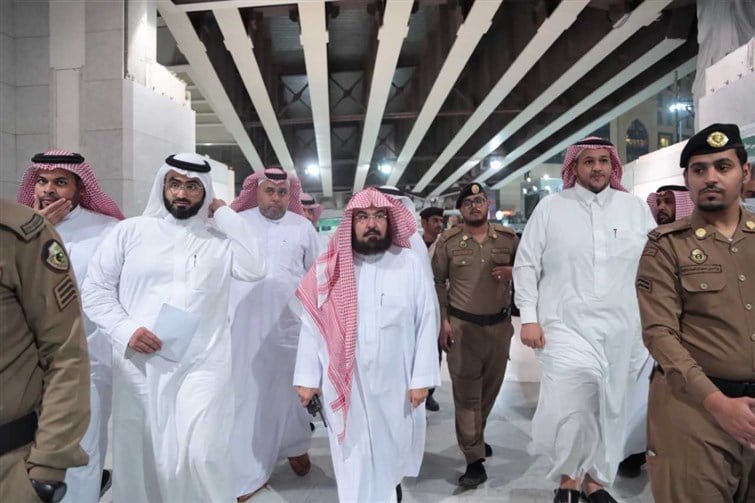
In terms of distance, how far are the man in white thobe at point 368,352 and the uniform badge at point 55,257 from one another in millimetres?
1173

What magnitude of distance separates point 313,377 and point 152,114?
10.2ft

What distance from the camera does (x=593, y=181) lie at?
2551mm

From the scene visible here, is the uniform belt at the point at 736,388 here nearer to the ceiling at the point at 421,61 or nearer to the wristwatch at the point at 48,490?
the wristwatch at the point at 48,490

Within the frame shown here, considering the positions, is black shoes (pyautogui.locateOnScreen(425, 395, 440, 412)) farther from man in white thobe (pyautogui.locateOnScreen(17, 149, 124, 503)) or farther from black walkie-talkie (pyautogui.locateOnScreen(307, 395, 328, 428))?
man in white thobe (pyautogui.locateOnScreen(17, 149, 124, 503))

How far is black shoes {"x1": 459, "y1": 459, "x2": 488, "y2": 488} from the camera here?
2840 millimetres

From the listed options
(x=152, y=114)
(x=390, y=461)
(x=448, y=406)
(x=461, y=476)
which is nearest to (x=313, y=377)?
(x=390, y=461)

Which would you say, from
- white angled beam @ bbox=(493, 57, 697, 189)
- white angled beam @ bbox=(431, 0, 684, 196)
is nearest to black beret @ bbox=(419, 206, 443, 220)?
white angled beam @ bbox=(431, 0, 684, 196)

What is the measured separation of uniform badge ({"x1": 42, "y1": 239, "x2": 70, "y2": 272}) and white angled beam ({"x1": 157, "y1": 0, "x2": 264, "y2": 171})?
410 cm

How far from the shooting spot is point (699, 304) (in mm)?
1572

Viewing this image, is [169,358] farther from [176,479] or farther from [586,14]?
[586,14]

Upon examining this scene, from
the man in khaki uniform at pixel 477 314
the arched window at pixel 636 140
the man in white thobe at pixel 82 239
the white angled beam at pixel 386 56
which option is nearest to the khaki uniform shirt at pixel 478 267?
the man in khaki uniform at pixel 477 314

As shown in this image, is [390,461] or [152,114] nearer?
[390,461]

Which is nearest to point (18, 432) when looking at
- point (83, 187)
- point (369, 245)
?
point (369, 245)

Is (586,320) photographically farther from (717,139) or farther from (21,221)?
(21,221)
